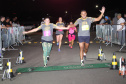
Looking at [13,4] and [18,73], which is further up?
[13,4]

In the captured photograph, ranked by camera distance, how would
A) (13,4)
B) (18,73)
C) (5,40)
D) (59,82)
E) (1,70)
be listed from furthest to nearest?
(13,4) < (5,40) < (1,70) < (18,73) < (59,82)

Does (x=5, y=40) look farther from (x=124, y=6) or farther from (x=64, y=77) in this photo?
(x=124, y=6)

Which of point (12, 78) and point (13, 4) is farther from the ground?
point (13, 4)

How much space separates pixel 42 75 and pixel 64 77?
827mm

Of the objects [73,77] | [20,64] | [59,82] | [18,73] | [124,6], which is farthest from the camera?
[124,6]

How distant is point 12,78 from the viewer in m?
6.46

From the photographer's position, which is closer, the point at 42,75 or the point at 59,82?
the point at 59,82

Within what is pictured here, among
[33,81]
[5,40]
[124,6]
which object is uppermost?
[124,6]

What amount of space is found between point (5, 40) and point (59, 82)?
8387 millimetres

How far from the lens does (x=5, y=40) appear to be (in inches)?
520

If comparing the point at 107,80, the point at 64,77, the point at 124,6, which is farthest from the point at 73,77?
the point at 124,6

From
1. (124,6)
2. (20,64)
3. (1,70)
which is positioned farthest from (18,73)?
(124,6)

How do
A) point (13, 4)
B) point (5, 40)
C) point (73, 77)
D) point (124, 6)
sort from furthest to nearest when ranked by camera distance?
1. point (13, 4)
2. point (124, 6)
3. point (5, 40)
4. point (73, 77)

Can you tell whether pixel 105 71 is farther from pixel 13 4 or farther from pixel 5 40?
pixel 13 4
